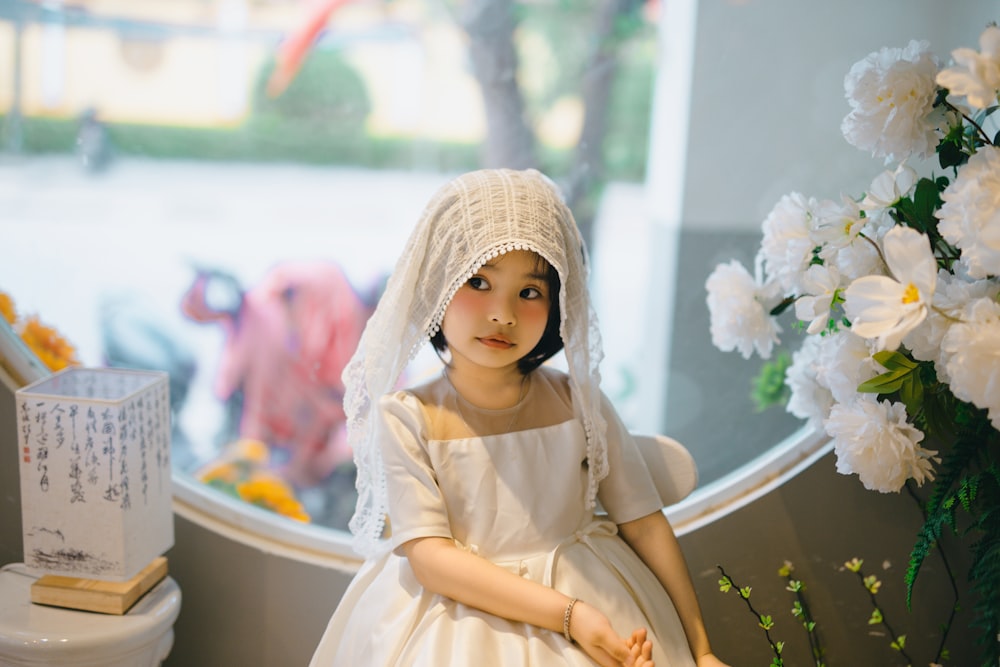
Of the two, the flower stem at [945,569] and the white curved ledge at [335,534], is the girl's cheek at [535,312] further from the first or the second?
the flower stem at [945,569]

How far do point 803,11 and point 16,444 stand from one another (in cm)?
188

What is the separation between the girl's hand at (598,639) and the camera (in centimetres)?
130

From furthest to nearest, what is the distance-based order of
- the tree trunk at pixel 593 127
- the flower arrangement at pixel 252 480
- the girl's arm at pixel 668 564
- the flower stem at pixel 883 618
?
the tree trunk at pixel 593 127 → the flower arrangement at pixel 252 480 → the flower stem at pixel 883 618 → the girl's arm at pixel 668 564

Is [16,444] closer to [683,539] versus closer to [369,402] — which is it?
[369,402]

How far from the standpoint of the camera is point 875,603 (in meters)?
1.77

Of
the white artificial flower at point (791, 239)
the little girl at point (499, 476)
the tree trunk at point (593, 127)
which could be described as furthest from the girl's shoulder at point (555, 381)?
the tree trunk at point (593, 127)

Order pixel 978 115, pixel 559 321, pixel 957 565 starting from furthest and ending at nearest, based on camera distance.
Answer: pixel 957 565, pixel 559 321, pixel 978 115

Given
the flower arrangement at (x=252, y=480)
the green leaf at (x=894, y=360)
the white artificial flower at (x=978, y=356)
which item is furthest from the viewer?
the flower arrangement at (x=252, y=480)

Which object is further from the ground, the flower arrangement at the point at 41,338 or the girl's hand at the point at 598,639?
the flower arrangement at the point at 41,338

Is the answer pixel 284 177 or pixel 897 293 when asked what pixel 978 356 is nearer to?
pixel 897 293

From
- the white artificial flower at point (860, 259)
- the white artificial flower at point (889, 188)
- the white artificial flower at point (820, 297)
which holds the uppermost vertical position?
the white artificial flower at point (889, 188)

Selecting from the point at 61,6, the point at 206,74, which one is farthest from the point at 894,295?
the point at 61,6

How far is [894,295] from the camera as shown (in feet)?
3.66

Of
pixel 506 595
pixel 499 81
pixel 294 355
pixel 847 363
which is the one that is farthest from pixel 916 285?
pixel 294 355
